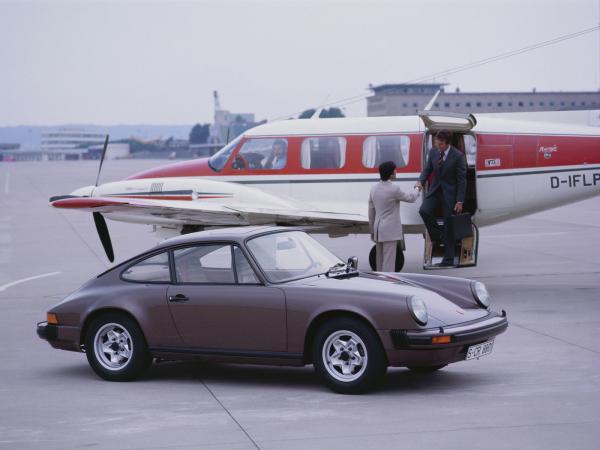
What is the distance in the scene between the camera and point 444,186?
50.0ft

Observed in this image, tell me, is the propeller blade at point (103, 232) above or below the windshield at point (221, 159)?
below

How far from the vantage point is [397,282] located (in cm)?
940

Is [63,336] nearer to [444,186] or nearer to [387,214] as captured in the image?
[387,214]

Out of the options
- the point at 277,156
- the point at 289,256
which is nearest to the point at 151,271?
the point at 289,256

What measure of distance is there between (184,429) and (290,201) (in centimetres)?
971

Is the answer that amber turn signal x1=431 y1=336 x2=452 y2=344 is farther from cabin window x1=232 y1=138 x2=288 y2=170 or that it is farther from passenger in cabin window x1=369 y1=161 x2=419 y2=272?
cabin window x1=232 y1=138 x2=288 y2=170

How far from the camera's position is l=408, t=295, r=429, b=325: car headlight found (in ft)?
27.9

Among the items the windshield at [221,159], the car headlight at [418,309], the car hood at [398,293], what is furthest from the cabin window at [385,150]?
the car headlight at [418,309]

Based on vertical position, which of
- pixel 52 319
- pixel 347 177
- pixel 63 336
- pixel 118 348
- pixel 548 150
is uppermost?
pixel 548 150

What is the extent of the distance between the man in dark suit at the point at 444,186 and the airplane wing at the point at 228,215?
1.40 metres

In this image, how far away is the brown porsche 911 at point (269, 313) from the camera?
855cm

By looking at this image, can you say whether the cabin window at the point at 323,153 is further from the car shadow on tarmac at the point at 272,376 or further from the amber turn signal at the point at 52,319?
the amber turn signal at the point at 52,319

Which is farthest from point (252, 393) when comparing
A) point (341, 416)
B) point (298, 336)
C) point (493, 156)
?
point (493, 156)

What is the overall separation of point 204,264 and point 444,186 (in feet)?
21.5
